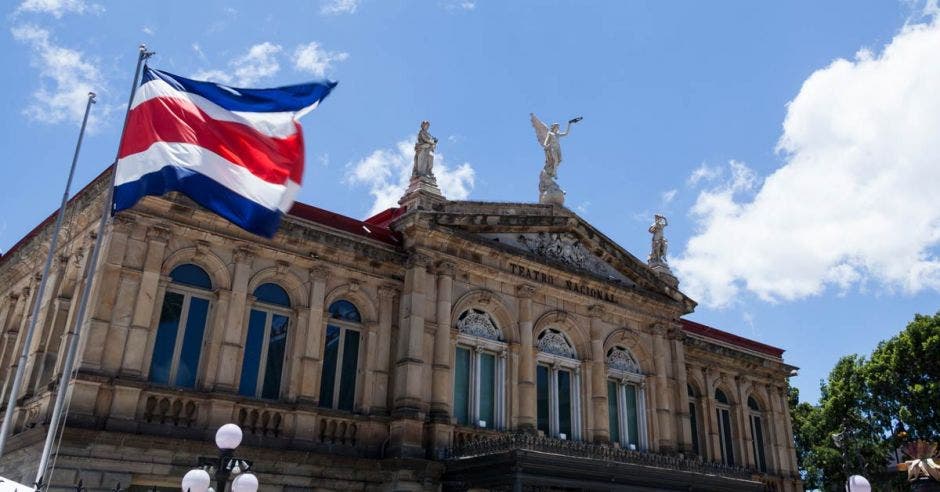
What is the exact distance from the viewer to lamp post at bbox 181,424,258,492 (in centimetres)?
1033

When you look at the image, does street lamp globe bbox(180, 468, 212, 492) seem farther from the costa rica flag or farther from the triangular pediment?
the triangular pediment

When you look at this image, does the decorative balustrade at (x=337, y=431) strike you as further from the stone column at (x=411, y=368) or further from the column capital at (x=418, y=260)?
the column capital at (x=418, y=260)

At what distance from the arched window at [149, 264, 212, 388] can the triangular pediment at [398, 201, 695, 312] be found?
6231 millimetres

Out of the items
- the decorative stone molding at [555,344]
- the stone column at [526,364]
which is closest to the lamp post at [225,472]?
the stone column at [526,364]

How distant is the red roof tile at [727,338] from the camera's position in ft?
99.8

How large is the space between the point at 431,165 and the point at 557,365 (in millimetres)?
7062

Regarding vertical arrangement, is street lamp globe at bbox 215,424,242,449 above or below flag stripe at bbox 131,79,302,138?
below

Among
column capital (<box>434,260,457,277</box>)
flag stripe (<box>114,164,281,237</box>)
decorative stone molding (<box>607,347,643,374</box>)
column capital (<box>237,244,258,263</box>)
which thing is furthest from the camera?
decorative stone molding (<box>607,347,643,374</box>)

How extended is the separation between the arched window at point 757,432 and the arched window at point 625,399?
8.07 m

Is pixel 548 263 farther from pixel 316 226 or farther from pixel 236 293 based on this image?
pixel 236 293

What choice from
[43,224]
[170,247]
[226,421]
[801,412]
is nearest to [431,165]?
[170,247]

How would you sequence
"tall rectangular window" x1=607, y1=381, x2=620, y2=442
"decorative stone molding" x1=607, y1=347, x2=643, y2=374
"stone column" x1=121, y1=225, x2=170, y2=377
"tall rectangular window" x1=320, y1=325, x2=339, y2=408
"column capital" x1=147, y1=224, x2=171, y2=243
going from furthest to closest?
"decorative stone molding" x1=607, y1=347, x2=643, y2=374
"tall rectangular window" x1=607, y1=381, x2=620, y2=442
"tall rectangular window" x1=320, y1=325, x2=339, y2=408
"column capital" x1=147, y1=224, x2=171, y2=243
"stone column" x1=121, y1=225, x2=170, y2=377

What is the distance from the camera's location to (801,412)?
4634cm

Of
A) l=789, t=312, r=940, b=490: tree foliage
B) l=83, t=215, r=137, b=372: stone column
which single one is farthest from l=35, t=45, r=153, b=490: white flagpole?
l=789, t=312, r=940, b=490: tree foliage
